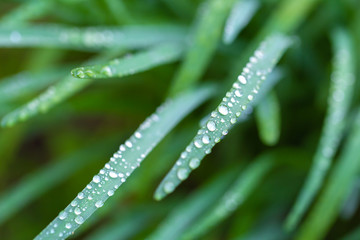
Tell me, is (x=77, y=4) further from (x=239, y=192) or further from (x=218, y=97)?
(x=239, y=192)

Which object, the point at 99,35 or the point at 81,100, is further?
the point at 81,100

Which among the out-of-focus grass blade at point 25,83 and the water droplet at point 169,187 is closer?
the water droplet at point 169,187

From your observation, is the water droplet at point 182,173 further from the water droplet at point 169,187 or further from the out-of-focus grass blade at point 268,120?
the out-of-focus grass blade at point 268,120

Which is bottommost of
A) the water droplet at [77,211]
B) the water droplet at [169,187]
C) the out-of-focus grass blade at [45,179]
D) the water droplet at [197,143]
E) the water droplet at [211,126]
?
the water droplet at [77,211]

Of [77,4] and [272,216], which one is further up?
[77,4]

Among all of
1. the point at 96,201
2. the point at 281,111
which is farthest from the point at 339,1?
the point at 96,201

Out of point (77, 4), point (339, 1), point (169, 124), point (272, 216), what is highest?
point (77, 4)

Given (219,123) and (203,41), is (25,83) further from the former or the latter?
(219,123)

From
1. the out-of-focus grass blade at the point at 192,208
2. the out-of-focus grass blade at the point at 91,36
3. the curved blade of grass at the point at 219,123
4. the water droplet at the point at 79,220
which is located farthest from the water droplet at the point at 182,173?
the out-of-focus grass blade at the point at 91,36
